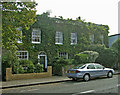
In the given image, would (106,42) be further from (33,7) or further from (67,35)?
(33,7)

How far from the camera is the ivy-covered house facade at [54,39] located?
17466 millimetres

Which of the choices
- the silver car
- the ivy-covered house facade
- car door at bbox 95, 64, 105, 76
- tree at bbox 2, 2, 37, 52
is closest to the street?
Answer: the silver car

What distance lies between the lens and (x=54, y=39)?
19297mm

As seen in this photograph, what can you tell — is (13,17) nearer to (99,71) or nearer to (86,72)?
(86,72)

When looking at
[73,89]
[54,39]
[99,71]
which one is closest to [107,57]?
[99,71]

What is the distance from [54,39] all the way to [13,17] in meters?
9.40

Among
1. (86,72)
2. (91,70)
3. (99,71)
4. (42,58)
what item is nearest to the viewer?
(86,72)

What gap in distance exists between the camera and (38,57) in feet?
59.3

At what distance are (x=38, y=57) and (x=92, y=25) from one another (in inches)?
430

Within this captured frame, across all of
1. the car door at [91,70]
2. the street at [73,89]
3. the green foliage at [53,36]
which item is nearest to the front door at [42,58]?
the green foliage at [53,36]

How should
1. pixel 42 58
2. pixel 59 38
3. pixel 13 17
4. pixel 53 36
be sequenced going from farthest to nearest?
pixel 59 38
pixel 53 36
pixel 42 58
pixel 13 17

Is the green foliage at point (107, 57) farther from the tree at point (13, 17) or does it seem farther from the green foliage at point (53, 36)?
the tree at point (13, 17)

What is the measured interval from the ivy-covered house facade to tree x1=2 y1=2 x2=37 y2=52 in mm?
5511

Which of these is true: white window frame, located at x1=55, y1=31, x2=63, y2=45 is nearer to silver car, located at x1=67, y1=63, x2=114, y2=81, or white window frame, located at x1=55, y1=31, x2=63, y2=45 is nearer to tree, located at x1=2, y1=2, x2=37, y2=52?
silver car, located at x1=67, y1=63, x2=114, y2=81
